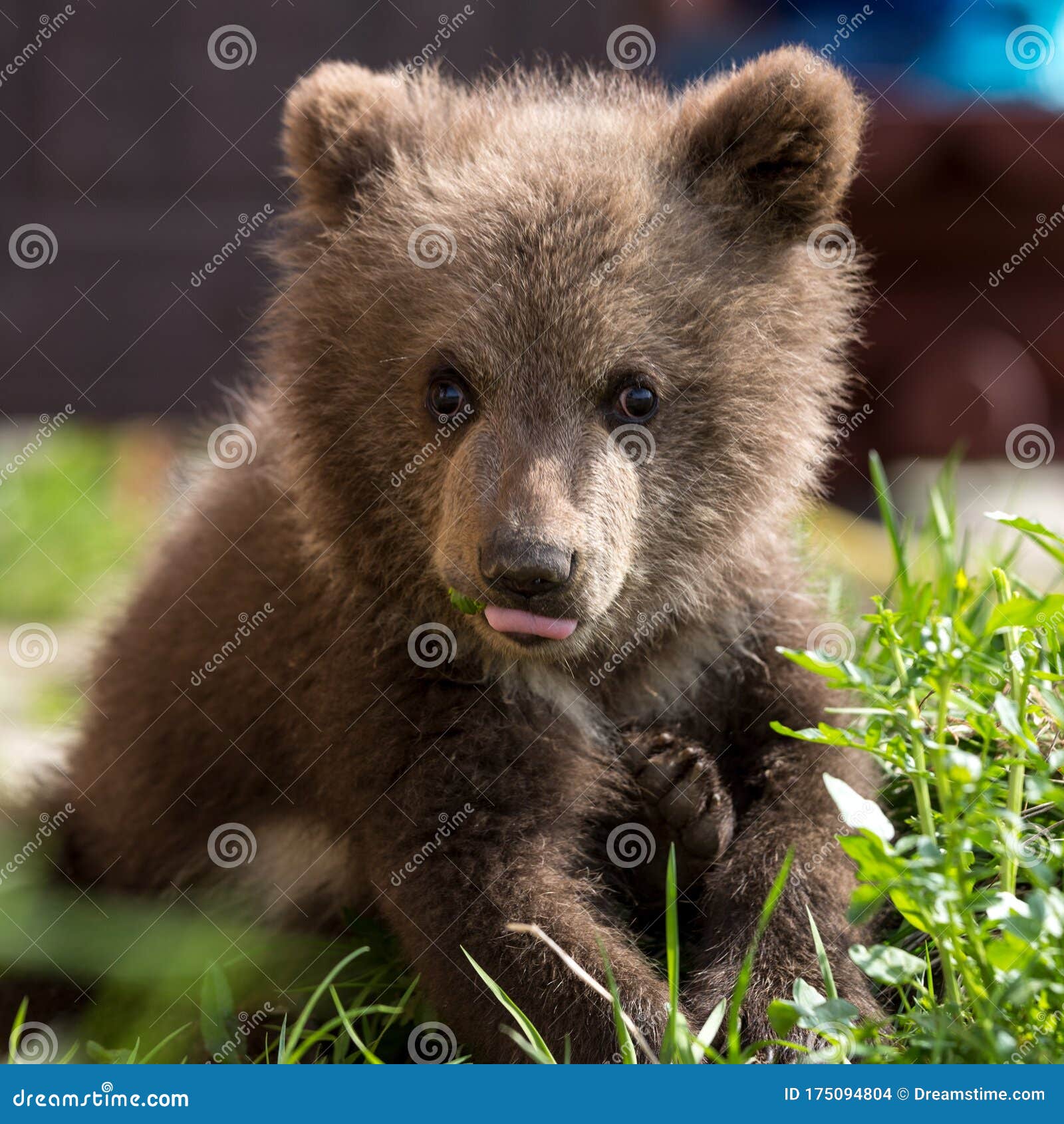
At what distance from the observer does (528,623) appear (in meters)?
3.89

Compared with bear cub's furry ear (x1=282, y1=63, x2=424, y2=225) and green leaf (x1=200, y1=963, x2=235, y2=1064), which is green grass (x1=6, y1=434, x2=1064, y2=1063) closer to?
green leaf (x1=200, y1=963, x2=235, y2=1064)

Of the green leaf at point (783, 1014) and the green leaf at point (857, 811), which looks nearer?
the green leaf at point (783, 1014)

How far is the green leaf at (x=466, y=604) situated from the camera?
160 inches

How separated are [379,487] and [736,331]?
1.28 meters

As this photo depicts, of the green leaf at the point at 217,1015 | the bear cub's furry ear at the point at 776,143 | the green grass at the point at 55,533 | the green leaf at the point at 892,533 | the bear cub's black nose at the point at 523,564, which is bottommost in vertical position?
the green grass at the point at 55,533

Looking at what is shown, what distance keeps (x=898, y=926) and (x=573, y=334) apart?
2.14 meters

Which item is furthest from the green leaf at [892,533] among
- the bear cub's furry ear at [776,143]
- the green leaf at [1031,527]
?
the bear cub's furry ear at [776,143]

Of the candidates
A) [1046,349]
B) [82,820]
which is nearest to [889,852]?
[82,820]

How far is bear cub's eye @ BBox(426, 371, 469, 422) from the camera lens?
4.23 m

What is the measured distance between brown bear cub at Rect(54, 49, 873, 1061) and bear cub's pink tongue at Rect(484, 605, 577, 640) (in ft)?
0.04

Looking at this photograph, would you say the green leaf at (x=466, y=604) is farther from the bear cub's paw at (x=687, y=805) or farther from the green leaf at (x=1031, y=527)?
the green leaf at (x=1031, y=527)

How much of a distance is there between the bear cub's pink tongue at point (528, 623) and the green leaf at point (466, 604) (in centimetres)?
12

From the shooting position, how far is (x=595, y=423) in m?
4.14

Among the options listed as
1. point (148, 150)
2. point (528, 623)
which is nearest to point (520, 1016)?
point (528, 623)
